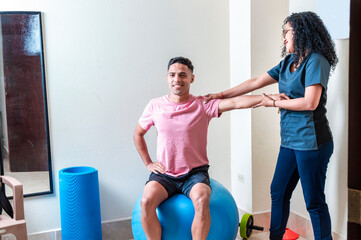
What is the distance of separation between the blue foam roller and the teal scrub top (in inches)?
52.5

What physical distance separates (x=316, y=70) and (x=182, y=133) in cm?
88

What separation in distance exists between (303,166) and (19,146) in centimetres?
191

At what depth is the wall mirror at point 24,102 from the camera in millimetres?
2484

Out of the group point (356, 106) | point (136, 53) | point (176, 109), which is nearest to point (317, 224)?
point (176, 109)

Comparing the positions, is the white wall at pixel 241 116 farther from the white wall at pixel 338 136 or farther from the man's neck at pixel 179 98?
the man's neck at pixel 179 98

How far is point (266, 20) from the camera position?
2.83 meters

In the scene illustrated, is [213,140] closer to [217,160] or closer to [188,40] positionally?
[217,160]

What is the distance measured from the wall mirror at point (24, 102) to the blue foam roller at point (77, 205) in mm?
285

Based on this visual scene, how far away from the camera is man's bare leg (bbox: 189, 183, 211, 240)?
2.01m

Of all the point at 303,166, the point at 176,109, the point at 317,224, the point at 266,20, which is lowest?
the point at 317,224

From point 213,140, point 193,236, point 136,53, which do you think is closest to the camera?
point 193,236

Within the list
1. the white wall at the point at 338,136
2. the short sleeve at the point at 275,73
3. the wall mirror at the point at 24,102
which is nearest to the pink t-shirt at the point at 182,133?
the short sleeve at the point at 275,73

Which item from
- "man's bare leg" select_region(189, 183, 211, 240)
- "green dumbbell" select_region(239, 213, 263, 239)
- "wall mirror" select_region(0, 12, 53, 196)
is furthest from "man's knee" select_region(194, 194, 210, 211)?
"wall mirror" select_region(0, 12, 53, 196)

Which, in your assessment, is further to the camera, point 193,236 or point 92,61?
point 92,61
